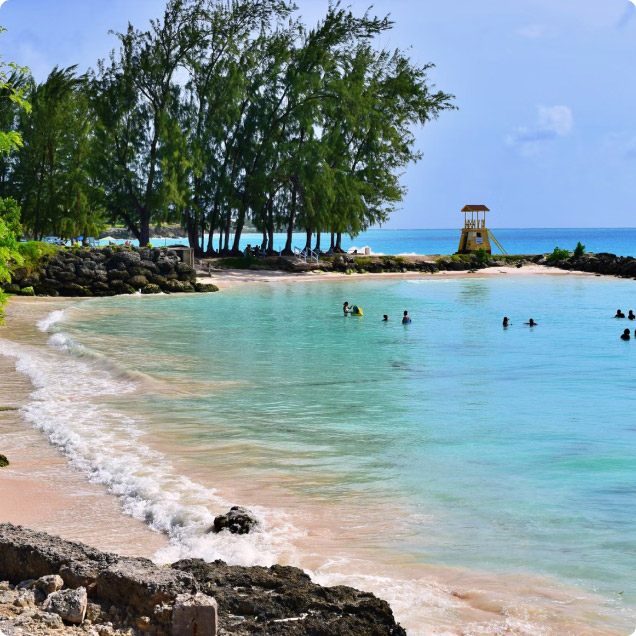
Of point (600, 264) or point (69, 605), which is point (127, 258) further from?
point (600, 264)

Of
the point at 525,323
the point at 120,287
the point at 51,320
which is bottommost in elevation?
the point at 51,320

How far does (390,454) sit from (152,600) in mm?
7439

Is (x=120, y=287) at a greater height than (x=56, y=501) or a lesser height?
greater

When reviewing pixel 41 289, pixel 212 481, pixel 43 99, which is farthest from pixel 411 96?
pixel 212 481

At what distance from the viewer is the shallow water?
25.5ft

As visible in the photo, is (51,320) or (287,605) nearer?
(287,605)

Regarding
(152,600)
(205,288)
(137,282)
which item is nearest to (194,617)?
(152,600)

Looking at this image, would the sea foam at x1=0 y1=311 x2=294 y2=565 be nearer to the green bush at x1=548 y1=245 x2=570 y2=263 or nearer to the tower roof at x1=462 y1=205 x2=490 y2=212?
the green bush at x1=548 y1=245 x2=570 y2=263

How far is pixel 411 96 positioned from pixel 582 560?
211 feet

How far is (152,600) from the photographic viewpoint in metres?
5.41

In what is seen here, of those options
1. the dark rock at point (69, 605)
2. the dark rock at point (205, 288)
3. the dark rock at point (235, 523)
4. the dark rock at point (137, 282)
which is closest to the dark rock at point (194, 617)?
the dark rock at point (69, 605)

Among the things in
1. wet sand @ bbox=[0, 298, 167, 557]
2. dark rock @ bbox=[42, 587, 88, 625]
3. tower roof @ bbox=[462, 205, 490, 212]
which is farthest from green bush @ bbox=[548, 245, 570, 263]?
dark rock @ bbox=[42, 587, 88, 625]

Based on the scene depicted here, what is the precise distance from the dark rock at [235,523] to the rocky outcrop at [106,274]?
36.4m

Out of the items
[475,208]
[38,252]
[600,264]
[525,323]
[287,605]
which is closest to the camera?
[287,605]
